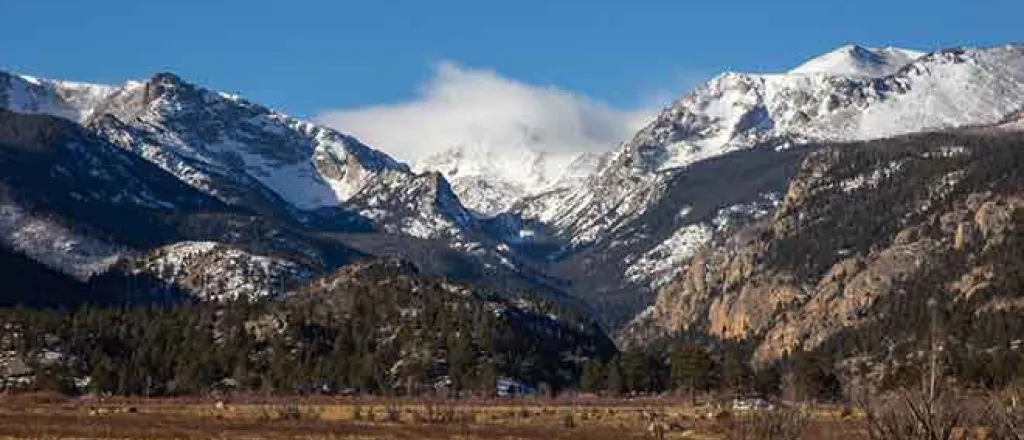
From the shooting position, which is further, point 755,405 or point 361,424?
point 361,424

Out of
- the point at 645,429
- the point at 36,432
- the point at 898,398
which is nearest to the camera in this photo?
the point at 898,398

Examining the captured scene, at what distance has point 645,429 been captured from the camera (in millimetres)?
126688

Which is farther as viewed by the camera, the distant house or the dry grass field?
the dry grass field

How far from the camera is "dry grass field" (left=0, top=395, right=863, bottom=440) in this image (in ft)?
311

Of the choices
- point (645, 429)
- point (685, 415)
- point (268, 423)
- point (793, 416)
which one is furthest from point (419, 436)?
point (685, 415)

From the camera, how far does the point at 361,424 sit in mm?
120812

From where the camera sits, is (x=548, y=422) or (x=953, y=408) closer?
(x=953, y=408)

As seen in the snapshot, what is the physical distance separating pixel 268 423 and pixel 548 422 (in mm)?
30638

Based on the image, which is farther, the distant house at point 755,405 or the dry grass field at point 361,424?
the dry grass field at point 361,424

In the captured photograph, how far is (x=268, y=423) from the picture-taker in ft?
387

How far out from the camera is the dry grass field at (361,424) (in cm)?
9481

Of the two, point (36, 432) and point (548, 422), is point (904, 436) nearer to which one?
point (36, 432)

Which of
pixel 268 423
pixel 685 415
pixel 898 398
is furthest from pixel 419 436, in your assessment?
pixel 685 415

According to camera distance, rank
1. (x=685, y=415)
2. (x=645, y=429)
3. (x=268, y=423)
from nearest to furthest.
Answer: (x=268, y=423) → (x=645, y=429) → (x=685, y=415)
